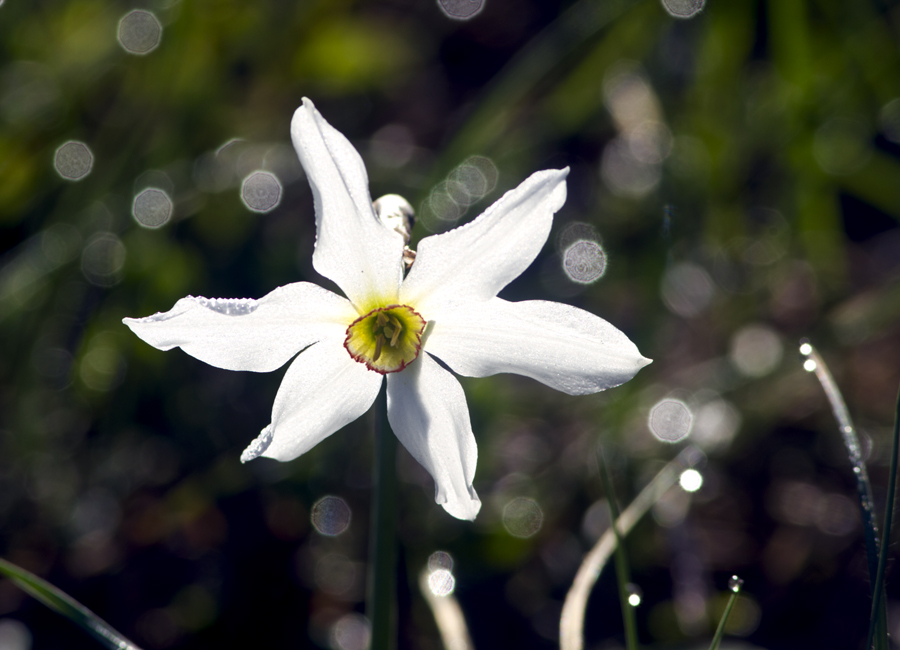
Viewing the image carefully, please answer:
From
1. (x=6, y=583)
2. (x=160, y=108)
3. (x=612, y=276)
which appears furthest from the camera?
(x=612, y=276)

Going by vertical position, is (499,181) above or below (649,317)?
above

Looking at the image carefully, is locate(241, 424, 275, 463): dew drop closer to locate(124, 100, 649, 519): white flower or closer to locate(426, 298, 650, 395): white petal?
locate(124, 100, 649, 519): white flower

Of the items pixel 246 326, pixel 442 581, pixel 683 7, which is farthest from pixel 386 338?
pixel 683 7

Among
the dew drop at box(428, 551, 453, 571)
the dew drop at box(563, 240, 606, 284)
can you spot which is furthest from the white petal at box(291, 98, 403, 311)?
the dew drop at box(563, 240, 606, 284)

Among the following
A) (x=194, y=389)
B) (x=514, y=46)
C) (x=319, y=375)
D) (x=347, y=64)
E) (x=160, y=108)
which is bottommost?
(x=319, y=375)

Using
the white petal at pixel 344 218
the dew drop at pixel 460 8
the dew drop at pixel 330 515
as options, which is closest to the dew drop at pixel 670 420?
the dew drop at pixel 330 515

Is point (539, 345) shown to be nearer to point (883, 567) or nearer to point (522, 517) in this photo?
point (883, 567)

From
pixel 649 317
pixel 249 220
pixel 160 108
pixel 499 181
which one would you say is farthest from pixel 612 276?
pixel 160 108

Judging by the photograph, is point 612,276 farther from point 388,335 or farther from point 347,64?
point 388,335
